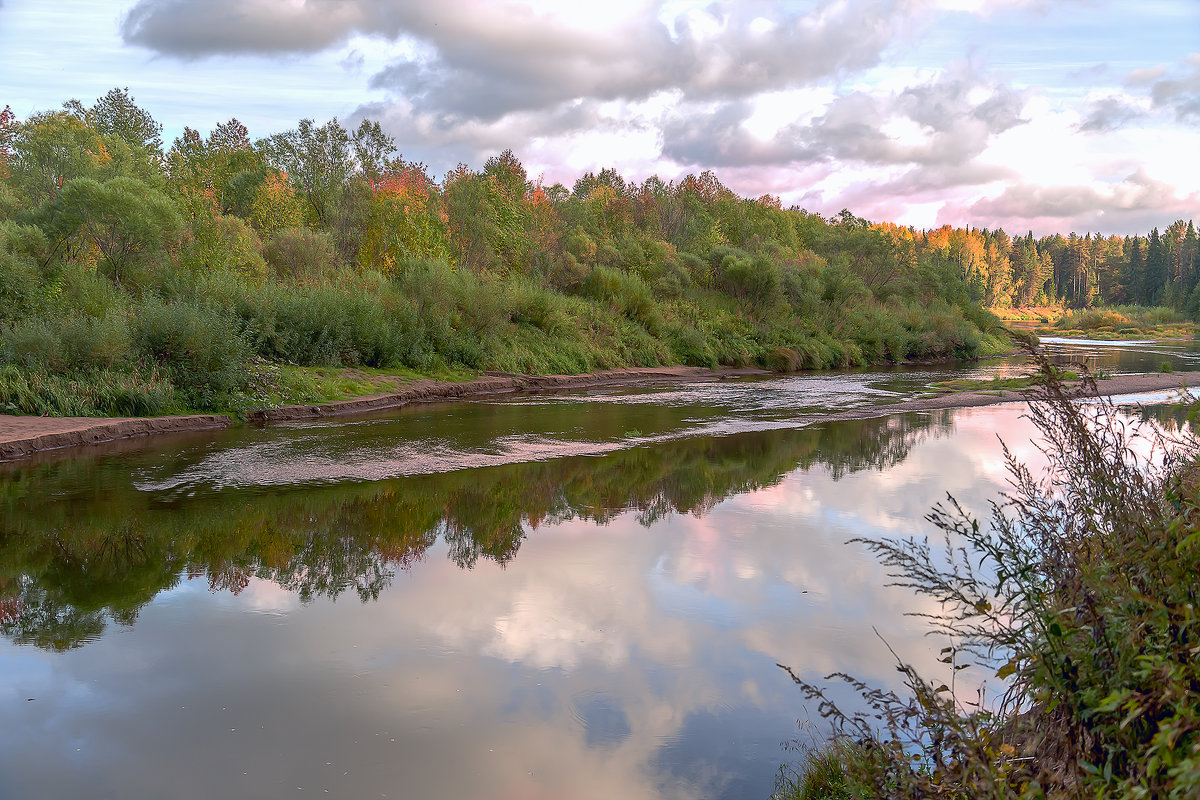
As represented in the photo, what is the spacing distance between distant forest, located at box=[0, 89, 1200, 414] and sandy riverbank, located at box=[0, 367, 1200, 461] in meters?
0.67

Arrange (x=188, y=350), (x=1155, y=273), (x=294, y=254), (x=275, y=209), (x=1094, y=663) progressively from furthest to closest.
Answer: (x=1155, y=273), (x=275, y=209), (x=294, y=254), (x=188, y=350), (x=1094, y=663)

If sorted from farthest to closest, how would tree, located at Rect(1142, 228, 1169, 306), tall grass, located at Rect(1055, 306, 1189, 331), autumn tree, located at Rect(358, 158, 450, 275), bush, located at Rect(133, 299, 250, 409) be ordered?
tree, located at Rect(1142, 228, 1169, 306) < tall grass, located at Rect(1055, 306, 1189, 331) < autumn tree, located at Rect(358, 158, 450, 275) < bush, located at Rect(133, 299, 250, 409)

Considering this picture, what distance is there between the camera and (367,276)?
28.7 m

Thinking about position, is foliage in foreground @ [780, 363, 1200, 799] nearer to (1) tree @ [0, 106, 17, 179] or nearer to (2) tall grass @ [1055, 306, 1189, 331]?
(1) tree @ [0, 106, 17, 179]

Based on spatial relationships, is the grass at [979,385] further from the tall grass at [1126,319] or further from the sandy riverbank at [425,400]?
the tall grass at [1126,319]

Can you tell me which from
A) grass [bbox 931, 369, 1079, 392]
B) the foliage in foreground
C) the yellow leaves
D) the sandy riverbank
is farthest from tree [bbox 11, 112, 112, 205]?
the foliage in foreground

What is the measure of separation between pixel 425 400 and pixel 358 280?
7.16 meters

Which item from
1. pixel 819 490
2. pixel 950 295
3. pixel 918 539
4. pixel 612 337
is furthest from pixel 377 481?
pixel 950 295

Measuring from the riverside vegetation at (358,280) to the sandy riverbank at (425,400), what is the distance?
0.61 meters

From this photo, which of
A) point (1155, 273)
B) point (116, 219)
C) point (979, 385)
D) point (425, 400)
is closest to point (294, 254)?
point (116, 219)

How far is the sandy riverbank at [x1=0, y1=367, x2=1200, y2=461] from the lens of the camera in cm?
1459

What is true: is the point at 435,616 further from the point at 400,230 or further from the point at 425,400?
the point at 400,230

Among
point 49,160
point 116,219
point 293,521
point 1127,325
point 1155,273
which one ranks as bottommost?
point 293,521

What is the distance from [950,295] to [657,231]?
69.5 ft
